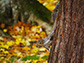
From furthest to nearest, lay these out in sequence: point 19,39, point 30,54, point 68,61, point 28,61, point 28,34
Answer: point 28,34 < point 19,39 < point 30,54 < point 28,61 < point 68,61

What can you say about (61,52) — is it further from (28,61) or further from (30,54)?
(30,54)

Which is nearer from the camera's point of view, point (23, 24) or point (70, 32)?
point (70, 32)

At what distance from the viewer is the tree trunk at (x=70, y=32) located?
1.78 meters

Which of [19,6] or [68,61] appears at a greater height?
[19,6]

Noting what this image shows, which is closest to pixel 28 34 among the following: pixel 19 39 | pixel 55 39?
pixel 19 39

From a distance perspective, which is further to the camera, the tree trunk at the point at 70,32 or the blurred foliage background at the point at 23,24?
the blurred foliage background at the point at 23,24

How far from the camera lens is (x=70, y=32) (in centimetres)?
189

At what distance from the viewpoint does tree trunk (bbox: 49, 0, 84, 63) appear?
1.78 meters

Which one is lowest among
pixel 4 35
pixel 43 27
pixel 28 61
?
pixel 28 61

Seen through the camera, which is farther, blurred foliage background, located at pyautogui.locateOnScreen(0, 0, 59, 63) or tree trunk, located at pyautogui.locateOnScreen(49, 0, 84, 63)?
blurred foliage background, located at pyautogui.locateOnScreen(0, 0, 59, 63)

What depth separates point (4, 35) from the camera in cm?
502

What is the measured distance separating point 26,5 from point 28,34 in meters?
1.04

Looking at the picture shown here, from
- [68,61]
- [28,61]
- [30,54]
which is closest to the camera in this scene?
[68,61]

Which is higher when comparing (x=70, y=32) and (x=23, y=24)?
(x=70, y=32)
